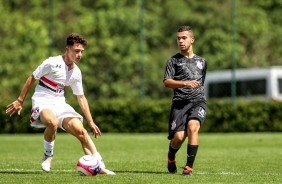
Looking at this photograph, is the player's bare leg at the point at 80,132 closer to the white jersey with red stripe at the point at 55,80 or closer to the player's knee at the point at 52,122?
the player's knee at the point at 52,122

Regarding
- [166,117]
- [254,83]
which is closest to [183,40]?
[166,117]

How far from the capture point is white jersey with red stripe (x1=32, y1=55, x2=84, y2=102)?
467 inches

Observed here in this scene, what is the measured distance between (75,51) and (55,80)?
0.54 meters

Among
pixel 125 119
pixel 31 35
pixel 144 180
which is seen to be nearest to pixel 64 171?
pixel 144 180

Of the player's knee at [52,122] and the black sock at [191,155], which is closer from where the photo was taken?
the black sock at [191,155]

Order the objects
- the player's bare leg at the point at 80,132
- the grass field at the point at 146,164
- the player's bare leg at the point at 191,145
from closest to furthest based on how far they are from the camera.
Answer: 1. the grass field at the point at 146,164
2. the player's bare leg at the point at 191,145
3. the player's bare leg at the point at 80,132

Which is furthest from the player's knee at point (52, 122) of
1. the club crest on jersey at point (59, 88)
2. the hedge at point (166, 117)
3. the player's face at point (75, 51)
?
the hedge at point (166, 117)

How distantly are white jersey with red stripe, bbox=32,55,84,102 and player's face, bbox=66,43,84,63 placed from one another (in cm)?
19

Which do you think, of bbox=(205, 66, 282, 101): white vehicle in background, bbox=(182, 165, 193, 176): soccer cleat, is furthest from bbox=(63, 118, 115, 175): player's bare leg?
bbox=(205, 66, 282, 101): white vehicle in background

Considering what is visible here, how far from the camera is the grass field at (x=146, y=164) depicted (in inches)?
425

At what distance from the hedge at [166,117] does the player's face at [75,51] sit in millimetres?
18683

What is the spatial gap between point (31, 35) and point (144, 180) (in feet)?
119

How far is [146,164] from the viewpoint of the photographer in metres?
14.0

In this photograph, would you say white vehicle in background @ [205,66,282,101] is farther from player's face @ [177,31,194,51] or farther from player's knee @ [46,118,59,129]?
player's knee @ [46,118,59,129]
